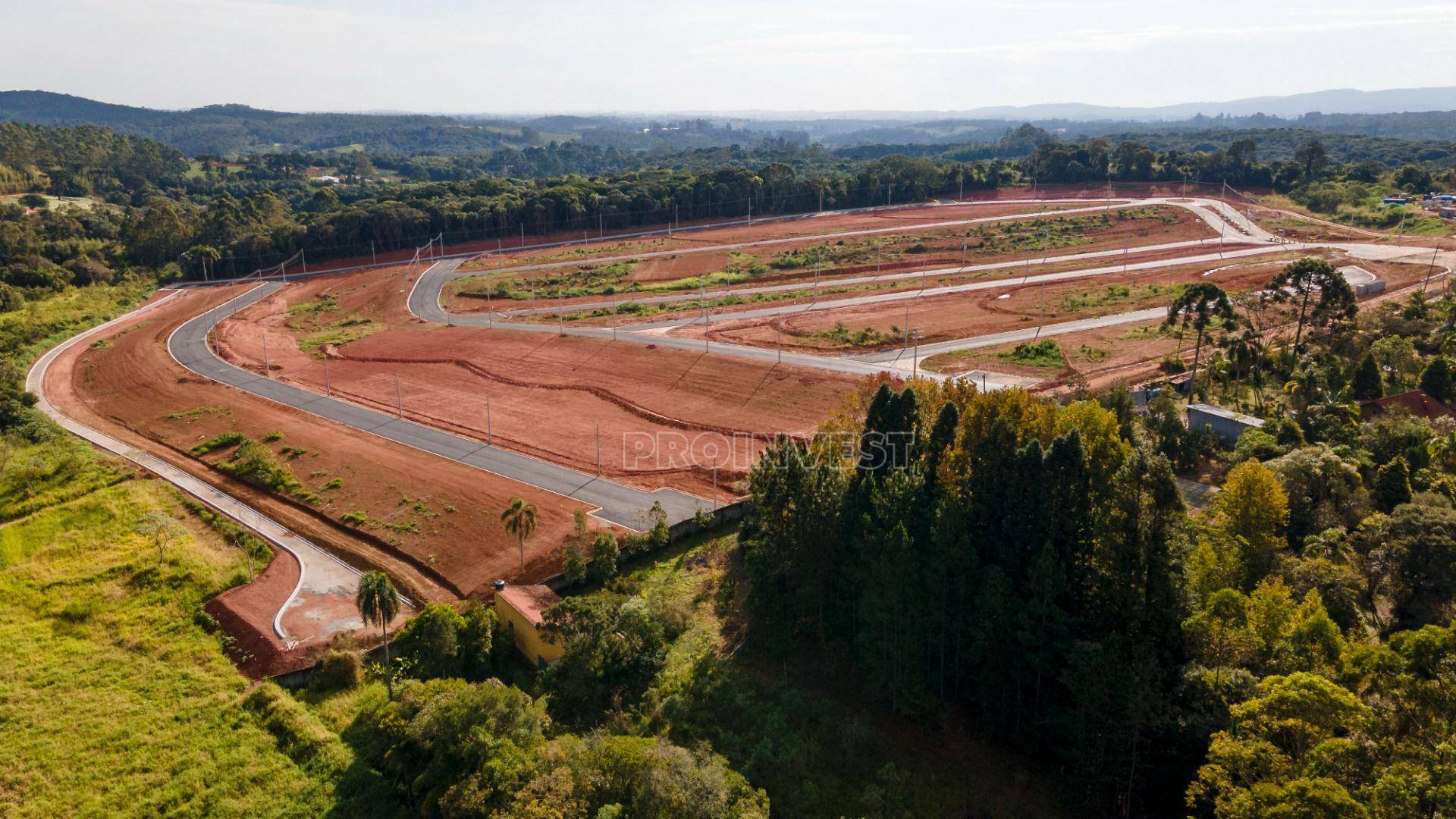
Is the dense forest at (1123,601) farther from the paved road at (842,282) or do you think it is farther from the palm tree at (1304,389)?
the paved road at (842,282)

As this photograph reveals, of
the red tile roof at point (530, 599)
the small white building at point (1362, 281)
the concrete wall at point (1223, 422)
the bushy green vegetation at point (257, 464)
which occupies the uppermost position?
the small white building at point (1362, 281)

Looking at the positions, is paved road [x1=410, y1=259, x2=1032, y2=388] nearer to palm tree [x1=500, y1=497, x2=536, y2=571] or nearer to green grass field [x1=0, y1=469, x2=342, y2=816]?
palm tree [x1=500, y1=497, x2=536, y2=571]

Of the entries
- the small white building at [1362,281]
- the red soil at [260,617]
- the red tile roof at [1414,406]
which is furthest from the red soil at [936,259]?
the red tile roof at [1414,406]

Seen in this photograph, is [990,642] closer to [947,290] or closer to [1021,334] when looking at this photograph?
[1021,334]

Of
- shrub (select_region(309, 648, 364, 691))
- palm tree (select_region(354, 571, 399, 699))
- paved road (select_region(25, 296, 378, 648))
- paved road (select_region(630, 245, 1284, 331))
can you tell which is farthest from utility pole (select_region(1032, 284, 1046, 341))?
shrub (select_region(309, 648, 364, 691))

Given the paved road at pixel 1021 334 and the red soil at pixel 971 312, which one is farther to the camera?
the red soil at pixel 971 312

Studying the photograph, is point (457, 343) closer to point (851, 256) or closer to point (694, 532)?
point (694, 532)
